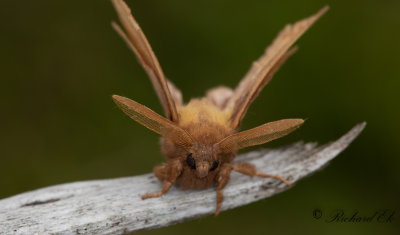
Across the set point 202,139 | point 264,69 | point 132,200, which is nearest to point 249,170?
point 202,139

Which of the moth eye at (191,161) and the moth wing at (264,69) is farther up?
the moth wing at (264,69)

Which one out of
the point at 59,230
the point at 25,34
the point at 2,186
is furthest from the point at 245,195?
the point at 25,34

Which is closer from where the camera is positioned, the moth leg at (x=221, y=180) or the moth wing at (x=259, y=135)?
the moth wing at (x=259, y=135)

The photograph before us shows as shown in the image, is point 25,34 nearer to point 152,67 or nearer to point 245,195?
point 152,67

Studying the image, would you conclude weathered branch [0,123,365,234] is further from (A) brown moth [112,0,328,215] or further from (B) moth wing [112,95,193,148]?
(B) moth wing [112,95,193,148]

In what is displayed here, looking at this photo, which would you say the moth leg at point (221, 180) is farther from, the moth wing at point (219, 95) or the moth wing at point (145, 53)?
the moth wing at point (219, 95)

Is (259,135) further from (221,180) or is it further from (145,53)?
(145,53)

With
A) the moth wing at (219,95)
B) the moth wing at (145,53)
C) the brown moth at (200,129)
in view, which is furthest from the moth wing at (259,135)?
the moth wing at (219,95)

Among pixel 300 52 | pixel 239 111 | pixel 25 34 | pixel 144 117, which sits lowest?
pixel 144 117
